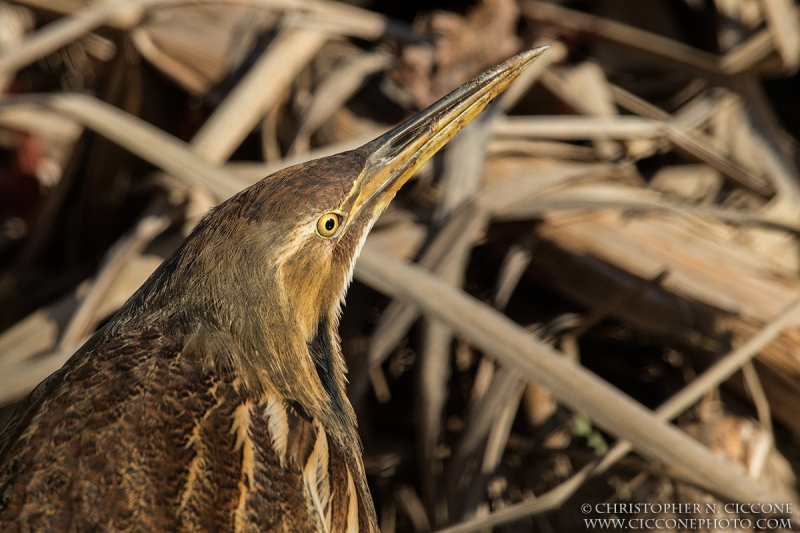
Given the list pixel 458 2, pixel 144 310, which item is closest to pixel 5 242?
pixel 458 2

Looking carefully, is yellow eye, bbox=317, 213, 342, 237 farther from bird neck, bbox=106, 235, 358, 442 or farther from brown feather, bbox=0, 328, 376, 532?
brown feather, bbox=0, 328, 376, 532

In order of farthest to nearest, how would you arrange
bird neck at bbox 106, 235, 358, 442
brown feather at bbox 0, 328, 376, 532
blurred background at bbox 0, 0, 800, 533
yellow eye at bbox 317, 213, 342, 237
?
1. blurred background at bbox 0, 0, 800, 533
2. yellow eye at bbox 317, 213, 342, 237
3. bird neck at bbox 106, 235, 358, 442
4. brown feather at bbox 0, 328, 376, 532

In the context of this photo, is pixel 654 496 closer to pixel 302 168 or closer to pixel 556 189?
pixel 556 189

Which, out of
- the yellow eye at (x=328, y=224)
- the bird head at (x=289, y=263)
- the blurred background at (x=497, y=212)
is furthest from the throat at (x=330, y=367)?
the blurred background at (x=497, y=212)

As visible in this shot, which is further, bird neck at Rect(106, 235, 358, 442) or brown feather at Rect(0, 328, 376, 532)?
bird neck at Rect(106, 235, 358, 442)

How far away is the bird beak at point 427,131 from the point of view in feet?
6.75

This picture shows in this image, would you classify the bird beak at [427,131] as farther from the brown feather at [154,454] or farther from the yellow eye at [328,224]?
the brown feather at [154,454]

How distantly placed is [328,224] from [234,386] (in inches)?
16.3

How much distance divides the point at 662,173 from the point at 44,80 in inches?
115

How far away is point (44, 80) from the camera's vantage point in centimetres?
468

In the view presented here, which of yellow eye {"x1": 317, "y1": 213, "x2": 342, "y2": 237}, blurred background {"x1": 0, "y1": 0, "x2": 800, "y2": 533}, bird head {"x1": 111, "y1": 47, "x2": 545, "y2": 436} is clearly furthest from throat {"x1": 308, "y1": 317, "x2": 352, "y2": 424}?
blurred background {"x1": 0, "y1": 0, "x2": 800, "y2": 533}

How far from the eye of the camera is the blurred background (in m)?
2.90

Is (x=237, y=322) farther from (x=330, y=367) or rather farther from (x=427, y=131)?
(x=427, y=131)

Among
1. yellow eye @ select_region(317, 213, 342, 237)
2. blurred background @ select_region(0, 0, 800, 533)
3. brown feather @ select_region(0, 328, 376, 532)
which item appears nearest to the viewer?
brown feather @ select_region(0, 328, 376, 532)
